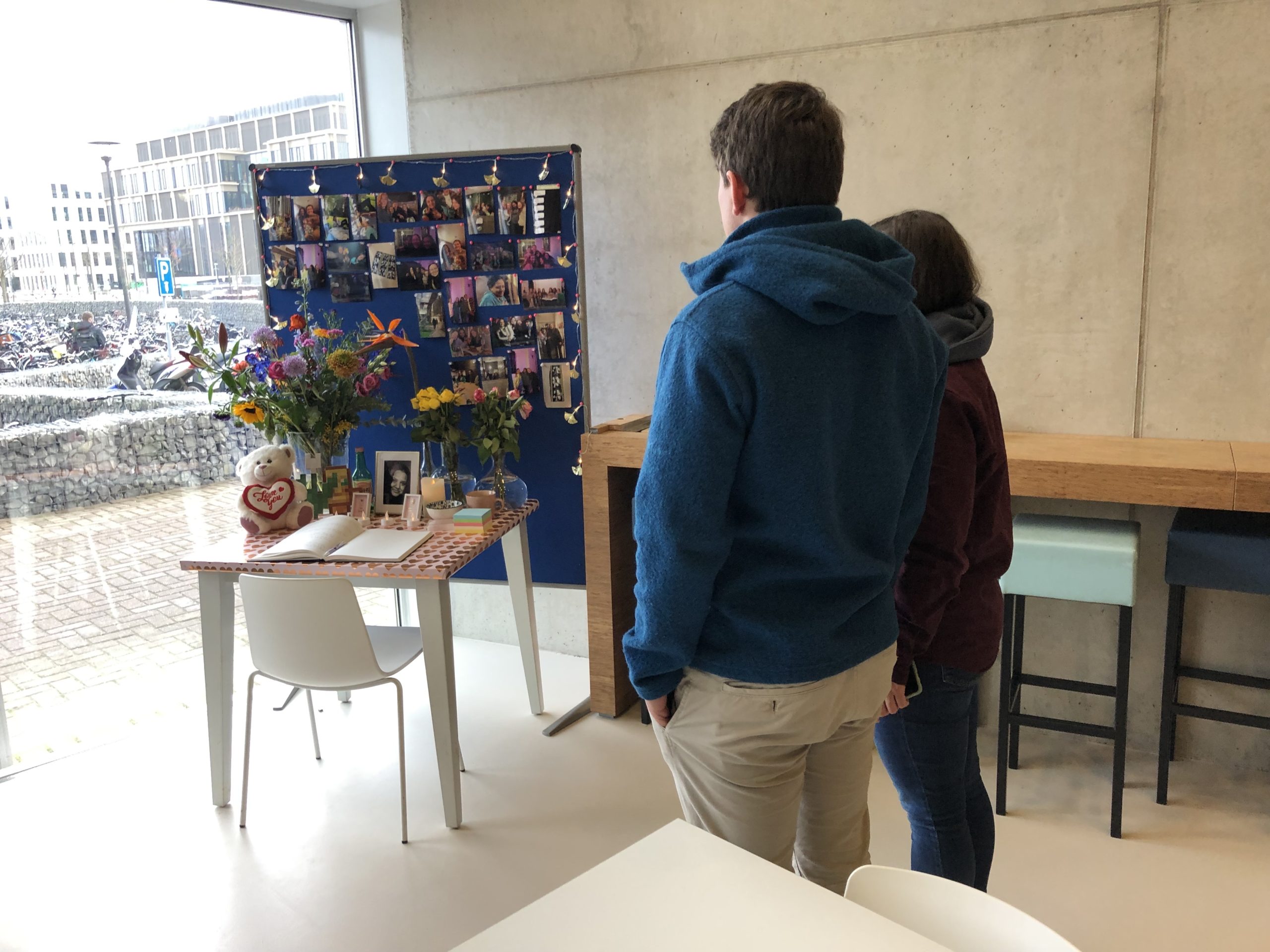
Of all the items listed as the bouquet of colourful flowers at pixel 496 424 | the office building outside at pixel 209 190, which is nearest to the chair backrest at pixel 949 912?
the bouquet of colourful flowers at pixel 496 424

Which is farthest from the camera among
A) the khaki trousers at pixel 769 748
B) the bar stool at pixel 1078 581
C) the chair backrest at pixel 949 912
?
the bar stool at pixel 1078 581

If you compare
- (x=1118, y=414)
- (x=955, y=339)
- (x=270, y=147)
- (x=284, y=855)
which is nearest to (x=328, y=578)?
(x=284, y=855)

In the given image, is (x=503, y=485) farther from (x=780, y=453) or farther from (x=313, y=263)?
(x=780, y=453)

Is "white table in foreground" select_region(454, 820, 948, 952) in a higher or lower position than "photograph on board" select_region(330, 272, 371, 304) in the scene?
lower

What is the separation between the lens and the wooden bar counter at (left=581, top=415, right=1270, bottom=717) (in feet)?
7.72

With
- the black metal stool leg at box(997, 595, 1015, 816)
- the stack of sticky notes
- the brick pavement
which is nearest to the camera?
the black metal stool leg at box(997, 595, 1015, 816)

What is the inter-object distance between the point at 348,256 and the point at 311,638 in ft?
4.75

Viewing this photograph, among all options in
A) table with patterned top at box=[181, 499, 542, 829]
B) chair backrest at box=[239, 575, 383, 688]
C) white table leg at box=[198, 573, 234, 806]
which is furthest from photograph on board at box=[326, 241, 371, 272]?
chair backrest at box=[239, 575, 383, 688]

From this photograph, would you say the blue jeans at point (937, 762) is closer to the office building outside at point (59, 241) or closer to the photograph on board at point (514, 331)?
the photograph on board at point (514, 331)

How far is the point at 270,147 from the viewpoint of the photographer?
3.67 metres

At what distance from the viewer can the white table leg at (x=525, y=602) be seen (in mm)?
3217

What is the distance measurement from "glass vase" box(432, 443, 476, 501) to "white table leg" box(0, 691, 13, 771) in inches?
60.1

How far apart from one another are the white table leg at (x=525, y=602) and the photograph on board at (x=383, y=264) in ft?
3.14

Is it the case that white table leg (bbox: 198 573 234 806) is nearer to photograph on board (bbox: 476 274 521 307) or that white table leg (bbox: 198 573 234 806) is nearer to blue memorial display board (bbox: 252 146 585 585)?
blue memorial display board (bbox: 252 146 585 585)
